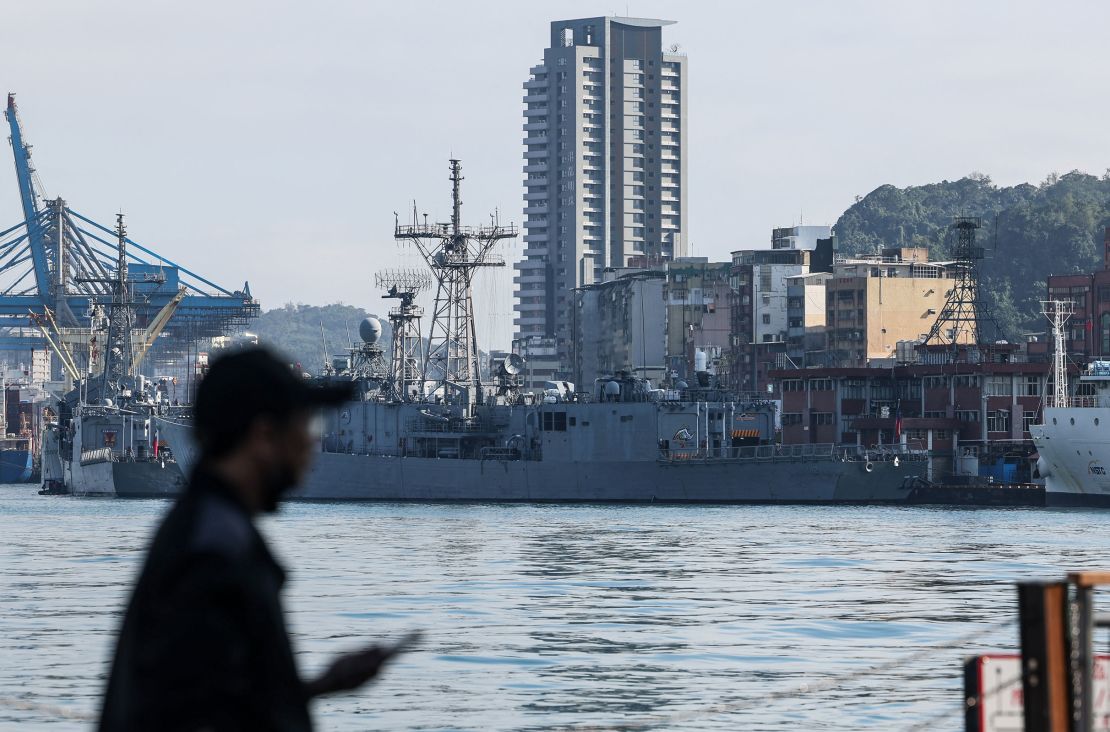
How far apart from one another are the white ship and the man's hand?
66273 mm

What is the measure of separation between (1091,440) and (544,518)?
2131 centimetres

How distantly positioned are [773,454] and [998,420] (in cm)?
1453

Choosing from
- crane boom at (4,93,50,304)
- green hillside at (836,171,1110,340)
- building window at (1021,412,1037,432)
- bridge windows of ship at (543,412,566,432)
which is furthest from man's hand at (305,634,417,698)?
crane boom at (4,93,50,304)

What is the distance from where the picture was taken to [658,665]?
814 inches

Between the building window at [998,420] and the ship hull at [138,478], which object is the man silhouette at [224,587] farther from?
the ship hull at [138,478]

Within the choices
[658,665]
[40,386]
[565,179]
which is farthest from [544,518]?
[40,386]

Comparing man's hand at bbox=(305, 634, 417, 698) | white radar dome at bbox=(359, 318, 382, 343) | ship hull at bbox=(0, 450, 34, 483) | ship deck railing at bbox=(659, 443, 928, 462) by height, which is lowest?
ship hull at bbox=(0, 450, 34, 483)

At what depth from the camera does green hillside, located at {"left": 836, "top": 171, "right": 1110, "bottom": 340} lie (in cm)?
13600

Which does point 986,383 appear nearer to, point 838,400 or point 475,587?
point 838,400

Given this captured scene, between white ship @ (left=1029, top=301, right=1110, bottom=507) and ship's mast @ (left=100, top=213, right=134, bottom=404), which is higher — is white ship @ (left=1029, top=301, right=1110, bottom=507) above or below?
below

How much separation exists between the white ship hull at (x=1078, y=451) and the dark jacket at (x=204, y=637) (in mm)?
66631

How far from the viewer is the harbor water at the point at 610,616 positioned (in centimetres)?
1727

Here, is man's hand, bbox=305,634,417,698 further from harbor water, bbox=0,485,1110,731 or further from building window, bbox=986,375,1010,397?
building window, bbox=986,375,1010,397

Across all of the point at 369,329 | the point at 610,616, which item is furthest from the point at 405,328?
the point at 610,616
